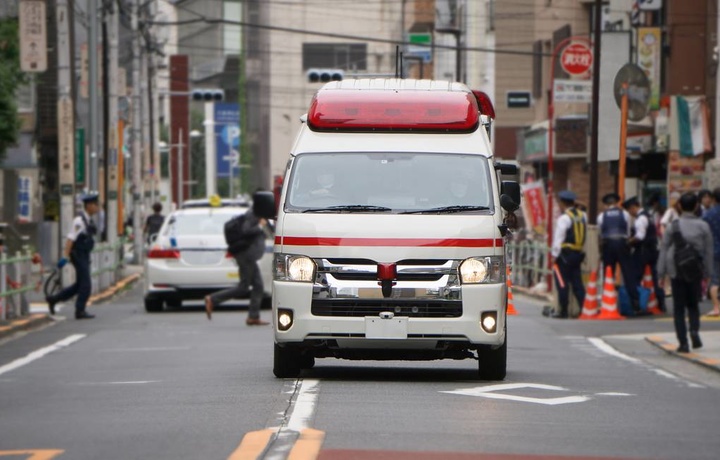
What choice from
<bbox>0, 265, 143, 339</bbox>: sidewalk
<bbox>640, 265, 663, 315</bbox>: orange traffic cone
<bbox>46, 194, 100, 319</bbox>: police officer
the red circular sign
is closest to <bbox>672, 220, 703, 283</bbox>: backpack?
<bbox>640, 265, 663, 315</bbox>: orange traffic cone

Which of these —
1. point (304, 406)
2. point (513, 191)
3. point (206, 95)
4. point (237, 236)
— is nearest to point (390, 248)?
point (513, 191)

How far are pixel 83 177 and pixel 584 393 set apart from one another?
3228cm

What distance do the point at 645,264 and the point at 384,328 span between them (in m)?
15.0

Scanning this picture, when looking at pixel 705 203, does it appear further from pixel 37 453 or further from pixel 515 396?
pixel 37 453

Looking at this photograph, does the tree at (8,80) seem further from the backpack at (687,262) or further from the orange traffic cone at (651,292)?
the backpack at (687,262)

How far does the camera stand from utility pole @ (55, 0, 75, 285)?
3347cm

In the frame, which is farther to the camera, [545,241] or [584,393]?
[545,241]

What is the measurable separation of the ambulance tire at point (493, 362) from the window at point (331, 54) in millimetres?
94556

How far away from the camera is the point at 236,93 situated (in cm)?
12338

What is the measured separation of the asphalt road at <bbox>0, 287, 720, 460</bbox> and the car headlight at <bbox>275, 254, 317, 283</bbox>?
0.90 meters

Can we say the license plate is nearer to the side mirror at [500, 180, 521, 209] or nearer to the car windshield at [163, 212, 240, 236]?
the side mirror at [500, 180, 521, 209]

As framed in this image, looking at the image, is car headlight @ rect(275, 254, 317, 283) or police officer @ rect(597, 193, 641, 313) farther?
police officer @ rect(597, 193, 641, 313)

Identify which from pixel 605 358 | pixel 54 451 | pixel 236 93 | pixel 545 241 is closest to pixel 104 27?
pixel 545 241

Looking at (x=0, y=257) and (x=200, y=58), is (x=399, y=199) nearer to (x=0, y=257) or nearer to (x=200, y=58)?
(x=0, y=257)
